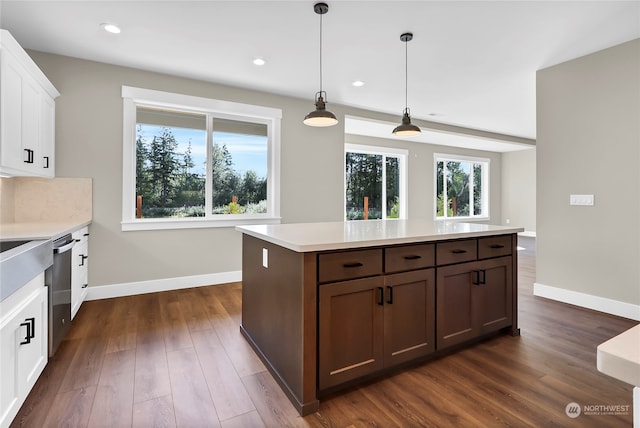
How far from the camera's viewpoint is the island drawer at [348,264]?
171 cm

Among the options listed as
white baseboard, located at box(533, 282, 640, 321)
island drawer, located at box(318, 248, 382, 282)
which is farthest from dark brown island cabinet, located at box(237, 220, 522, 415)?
white baseboard, located at box(533, 282, 640, 321)

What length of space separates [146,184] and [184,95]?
120 cm

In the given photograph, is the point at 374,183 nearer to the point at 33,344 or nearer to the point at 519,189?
the point at 519,189

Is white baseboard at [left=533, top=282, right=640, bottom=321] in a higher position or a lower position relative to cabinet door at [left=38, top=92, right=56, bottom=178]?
lower

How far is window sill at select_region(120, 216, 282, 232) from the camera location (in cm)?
372

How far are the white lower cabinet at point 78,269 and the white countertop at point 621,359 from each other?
10.8ft

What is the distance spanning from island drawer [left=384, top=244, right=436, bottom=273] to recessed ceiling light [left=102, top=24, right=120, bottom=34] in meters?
3.05

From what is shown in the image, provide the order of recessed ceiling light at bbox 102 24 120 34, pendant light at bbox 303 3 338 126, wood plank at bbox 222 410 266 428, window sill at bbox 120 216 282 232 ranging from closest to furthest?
wood plank at bbox 222 410 266 428, pendant light at bbox 303 3 338 126, recessed ceiling light at bbox 102 24 120 34, window sill at bbox 120 216 282 232

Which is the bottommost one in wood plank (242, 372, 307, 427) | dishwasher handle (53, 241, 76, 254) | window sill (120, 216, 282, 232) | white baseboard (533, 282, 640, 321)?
wood plank (242, 372, 307, 427)

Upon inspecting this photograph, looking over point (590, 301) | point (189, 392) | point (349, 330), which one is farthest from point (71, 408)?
Result: point (590, 301)

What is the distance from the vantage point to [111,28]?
2.85 meters

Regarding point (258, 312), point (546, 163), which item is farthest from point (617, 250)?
point (258, 312)

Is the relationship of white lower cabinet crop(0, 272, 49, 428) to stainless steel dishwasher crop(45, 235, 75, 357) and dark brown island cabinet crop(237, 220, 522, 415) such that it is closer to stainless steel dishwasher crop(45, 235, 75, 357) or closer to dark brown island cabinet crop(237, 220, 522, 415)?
stainless steel dishwasher crop(45, 235, 75, 357)

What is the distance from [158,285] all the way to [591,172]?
5.02 m
